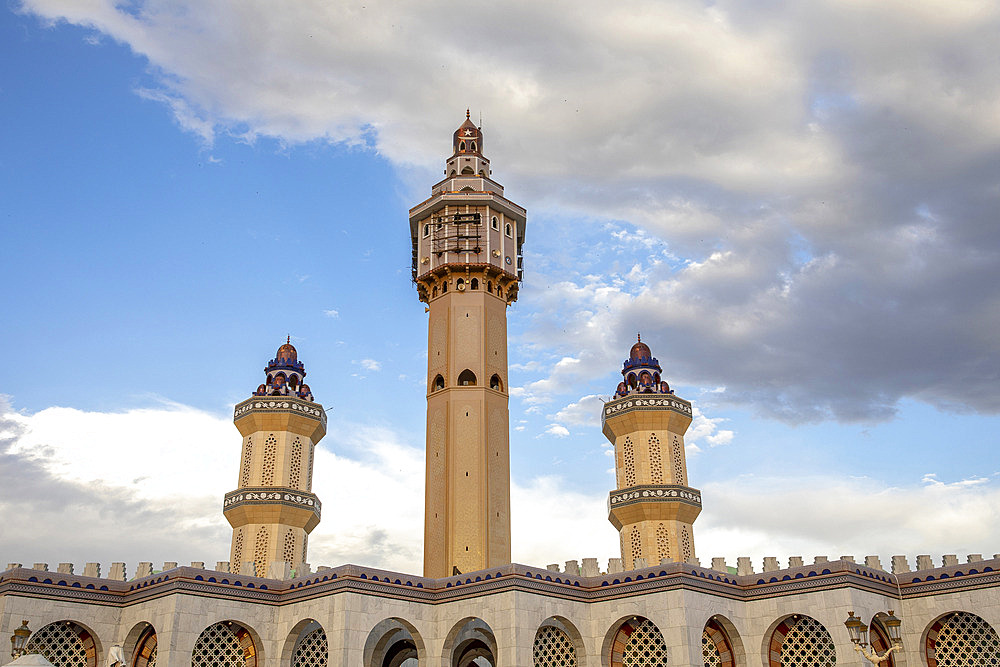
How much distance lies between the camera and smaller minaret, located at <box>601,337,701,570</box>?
40.1m

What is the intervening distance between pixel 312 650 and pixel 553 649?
267 inches

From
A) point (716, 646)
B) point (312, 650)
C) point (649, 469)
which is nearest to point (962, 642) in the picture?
point (716, 646)

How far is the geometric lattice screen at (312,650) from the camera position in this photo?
92.9 ft

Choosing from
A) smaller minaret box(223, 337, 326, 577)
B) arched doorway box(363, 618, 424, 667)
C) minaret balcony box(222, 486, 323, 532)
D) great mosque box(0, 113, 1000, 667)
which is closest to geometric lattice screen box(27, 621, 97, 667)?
great mosque box(0, 113, 1000, 667)

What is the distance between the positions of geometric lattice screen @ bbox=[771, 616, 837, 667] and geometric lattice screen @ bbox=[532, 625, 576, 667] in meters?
5.53

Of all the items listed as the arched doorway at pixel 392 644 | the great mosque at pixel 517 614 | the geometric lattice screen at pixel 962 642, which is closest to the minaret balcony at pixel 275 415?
the great mosque at pixel 517 614

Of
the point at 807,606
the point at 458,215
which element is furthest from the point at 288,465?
the point at 807,606

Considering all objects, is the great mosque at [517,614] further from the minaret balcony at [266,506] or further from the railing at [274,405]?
the railing at [274,405]

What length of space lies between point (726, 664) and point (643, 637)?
2346mm

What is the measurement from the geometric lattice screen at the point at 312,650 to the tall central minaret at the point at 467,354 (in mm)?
6755

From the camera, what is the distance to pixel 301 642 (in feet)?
94.4

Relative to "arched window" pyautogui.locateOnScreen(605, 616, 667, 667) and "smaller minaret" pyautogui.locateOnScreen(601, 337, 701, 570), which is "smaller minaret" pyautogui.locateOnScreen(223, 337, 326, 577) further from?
"arched window" pyautogui.locateOnScreen(605, 616, 667, 667)

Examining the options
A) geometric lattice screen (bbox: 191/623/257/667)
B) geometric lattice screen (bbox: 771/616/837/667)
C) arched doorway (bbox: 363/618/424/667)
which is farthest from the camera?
arched doorway (bbox: 363/618/424/667)

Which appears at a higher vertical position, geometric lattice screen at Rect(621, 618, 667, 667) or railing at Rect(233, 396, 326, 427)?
railing at Rect(233, 396, 326, 427)
